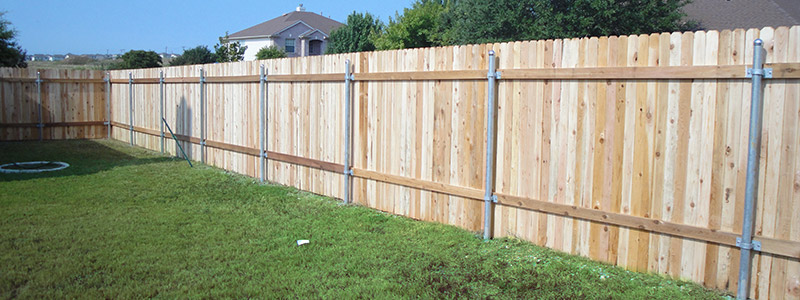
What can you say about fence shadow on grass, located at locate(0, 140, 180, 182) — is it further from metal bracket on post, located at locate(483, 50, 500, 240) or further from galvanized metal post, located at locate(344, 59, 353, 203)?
metal bracket on post, located at locate(483, 50, 500, 240)

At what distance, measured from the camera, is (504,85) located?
5.57 m

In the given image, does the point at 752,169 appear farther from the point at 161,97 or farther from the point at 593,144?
the point at 161,97

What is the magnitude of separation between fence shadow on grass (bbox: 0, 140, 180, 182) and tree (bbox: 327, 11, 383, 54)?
111 ft

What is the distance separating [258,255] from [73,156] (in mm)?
8977

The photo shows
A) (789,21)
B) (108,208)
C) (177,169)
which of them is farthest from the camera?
(789,21)

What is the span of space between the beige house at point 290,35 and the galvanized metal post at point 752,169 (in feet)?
150

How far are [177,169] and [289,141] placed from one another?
9.88ft

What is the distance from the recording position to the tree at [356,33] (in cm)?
4791

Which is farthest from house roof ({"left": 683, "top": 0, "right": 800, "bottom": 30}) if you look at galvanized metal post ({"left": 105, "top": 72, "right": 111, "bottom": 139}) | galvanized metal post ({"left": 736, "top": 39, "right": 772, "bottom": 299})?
galvanized metal post ({"left": 105, "top": 72, "right": 111, "bottom": 139})

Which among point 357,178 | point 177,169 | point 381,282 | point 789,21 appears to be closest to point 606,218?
point 381,282

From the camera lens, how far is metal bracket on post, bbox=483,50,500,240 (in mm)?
5582

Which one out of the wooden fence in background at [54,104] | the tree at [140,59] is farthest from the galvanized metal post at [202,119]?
the tree at [140,59]

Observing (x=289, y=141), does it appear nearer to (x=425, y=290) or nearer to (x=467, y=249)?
(x=467, y=249)

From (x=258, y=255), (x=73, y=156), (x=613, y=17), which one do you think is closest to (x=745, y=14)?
(x=613, y=17)
